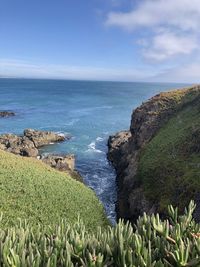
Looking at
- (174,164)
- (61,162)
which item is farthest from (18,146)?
(174,164)

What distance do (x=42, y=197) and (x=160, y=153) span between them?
1597cm

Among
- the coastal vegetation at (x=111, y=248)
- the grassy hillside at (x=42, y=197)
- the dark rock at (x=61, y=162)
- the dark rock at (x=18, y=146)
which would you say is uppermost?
the coastal vegetation at (x=111, y=248)

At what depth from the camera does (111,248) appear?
928cm

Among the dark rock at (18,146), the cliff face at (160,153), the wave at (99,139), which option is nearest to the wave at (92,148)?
the wave at (99,139)

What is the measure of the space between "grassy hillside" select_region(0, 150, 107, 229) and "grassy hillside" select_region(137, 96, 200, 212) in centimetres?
577

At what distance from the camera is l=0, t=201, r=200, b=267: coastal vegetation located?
8.41 meters

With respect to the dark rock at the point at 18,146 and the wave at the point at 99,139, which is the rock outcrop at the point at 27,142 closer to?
the dark rock at the point at 18,146

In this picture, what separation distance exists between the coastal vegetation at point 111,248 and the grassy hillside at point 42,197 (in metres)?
11.8

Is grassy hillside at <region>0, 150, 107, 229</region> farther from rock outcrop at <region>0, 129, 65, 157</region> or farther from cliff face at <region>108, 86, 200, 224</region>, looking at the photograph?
rock outcrop at <region>0, 129, 65, 157</region>

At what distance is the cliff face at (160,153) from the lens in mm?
31078

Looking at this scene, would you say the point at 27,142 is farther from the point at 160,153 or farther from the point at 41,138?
the point at 160,153

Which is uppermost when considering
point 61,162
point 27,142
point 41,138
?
point 61,162

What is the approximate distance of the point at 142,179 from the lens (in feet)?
116

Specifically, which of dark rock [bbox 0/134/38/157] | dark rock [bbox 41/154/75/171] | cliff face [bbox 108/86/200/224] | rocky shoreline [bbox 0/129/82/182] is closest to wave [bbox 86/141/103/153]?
rocky shoreline [bbox 0/129/82/182]
